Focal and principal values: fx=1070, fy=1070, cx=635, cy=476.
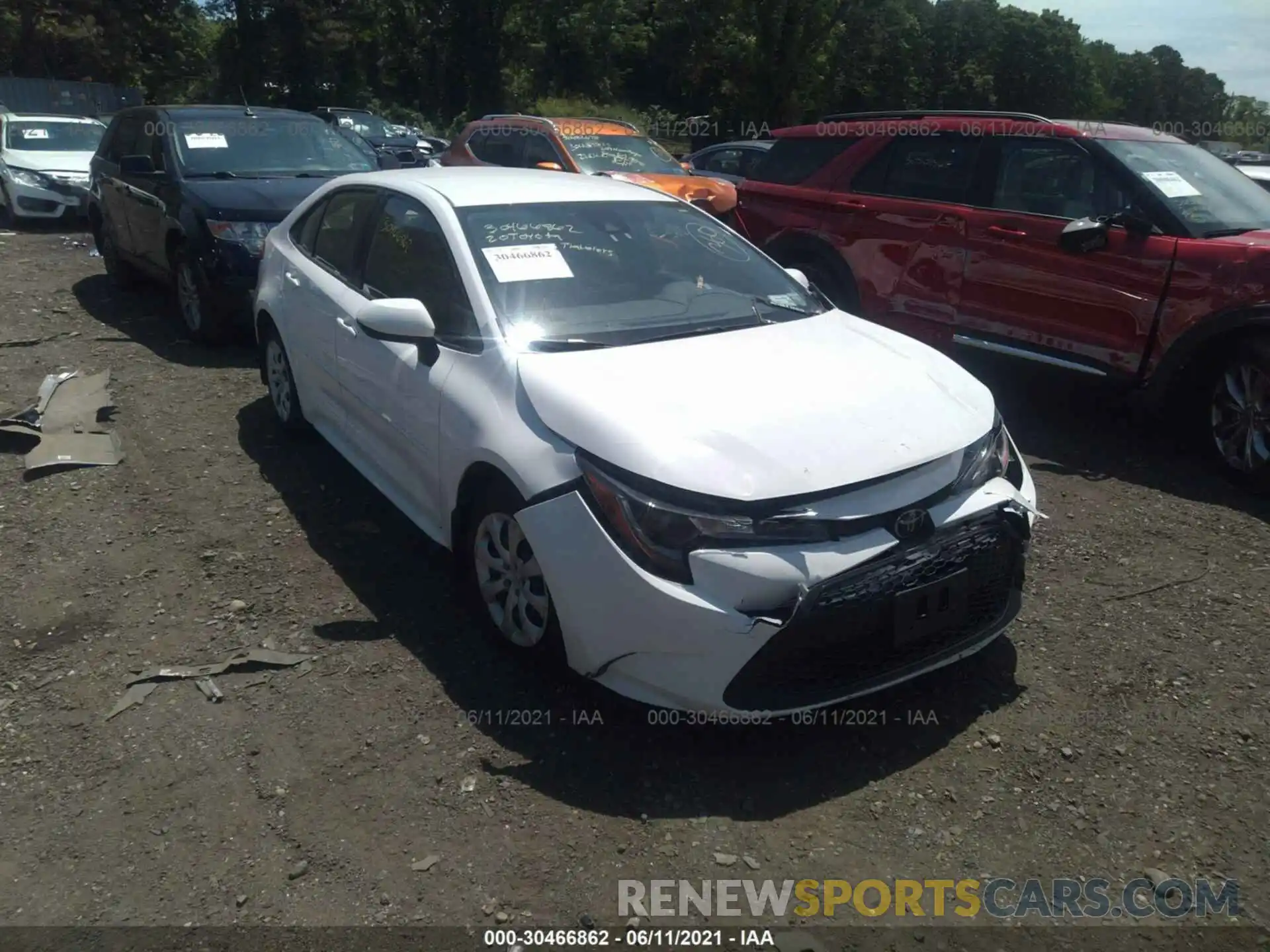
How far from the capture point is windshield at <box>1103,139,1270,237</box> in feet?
19.1

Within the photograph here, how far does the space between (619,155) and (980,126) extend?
17.7 feet

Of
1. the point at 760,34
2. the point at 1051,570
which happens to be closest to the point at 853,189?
the point at 1051,570

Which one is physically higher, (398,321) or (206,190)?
(398,321)

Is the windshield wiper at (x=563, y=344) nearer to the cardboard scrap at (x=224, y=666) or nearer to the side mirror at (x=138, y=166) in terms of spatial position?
the cardboard scrap at (x=224, y=666)

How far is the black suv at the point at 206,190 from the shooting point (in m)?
7.60

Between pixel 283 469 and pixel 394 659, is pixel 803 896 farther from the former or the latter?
pixel 283 469

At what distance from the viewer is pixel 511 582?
3656 millimetres

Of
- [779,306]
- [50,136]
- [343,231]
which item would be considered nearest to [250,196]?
[343,231]

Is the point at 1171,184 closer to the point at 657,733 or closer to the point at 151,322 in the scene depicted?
the point at 657,733

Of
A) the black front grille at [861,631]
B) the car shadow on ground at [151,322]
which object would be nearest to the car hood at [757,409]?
the black front grille at [861,631]

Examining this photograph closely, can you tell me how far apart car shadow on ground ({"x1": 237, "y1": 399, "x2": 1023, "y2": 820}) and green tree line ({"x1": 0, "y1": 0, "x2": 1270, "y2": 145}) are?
30.2 m

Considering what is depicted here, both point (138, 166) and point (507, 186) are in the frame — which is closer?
point (507, 186)

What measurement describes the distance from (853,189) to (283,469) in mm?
4250

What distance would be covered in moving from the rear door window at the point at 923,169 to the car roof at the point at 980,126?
96mm
